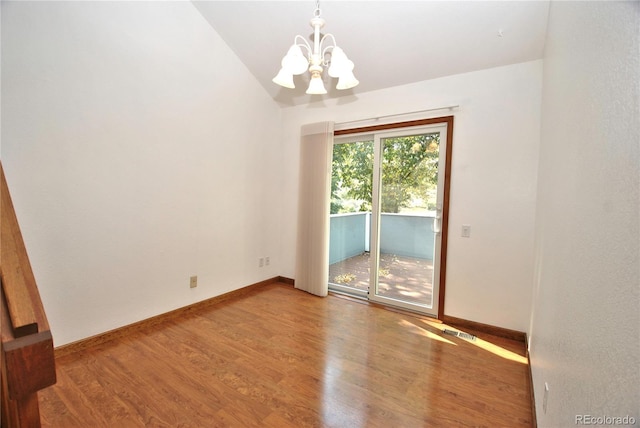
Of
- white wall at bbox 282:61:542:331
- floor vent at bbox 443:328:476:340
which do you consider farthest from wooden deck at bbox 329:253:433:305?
floor vent at bbox 443:328:476:340

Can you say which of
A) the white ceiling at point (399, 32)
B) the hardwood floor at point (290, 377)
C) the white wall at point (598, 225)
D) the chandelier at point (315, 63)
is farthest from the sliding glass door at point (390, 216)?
the white wall at point (598, 225)

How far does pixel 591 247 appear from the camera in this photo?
0.81m

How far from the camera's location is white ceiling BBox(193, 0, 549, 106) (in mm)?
2240

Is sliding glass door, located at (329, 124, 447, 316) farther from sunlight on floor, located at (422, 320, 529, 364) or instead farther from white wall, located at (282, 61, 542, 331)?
sunlight on floor, located at (422, 320, 529, 364)

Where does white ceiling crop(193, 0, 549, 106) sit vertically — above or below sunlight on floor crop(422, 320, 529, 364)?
above

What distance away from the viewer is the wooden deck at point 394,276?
3156 millimetres

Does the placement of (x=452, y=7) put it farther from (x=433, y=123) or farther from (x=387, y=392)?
(x=387, y=392)

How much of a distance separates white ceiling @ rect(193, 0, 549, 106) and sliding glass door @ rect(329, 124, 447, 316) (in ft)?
2.23

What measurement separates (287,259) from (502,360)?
2754mm

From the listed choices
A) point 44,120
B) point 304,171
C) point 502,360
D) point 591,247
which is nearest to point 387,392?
point 502,360

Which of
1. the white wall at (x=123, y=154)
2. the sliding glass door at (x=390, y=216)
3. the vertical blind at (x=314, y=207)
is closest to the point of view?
the white wall at (x=123, y=154)

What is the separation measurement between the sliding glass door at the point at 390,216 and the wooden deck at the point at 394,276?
1cm

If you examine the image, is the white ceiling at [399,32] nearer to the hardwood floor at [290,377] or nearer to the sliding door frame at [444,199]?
the sliding door frame at [444,199]

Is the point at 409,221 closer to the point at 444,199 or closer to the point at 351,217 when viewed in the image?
the point at 444,199
